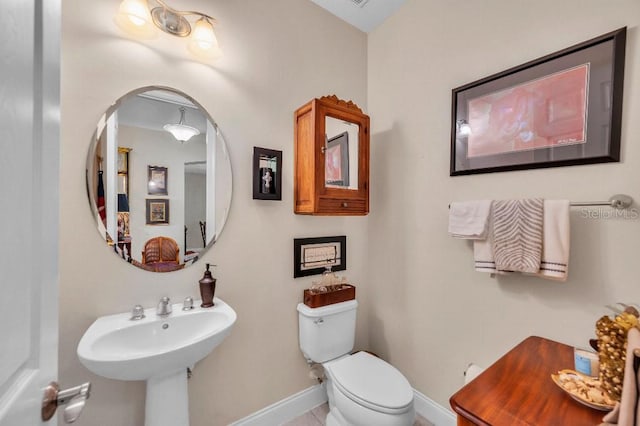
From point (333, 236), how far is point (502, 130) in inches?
47.1

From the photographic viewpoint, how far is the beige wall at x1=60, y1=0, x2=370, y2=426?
3.80 feet

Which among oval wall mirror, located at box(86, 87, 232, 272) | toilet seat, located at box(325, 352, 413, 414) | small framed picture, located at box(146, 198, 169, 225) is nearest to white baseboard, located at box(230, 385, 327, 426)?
toilet seat, located at box(325, 352, 413, 414)

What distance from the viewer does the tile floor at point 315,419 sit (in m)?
1.71

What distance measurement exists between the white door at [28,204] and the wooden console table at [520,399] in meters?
0.97

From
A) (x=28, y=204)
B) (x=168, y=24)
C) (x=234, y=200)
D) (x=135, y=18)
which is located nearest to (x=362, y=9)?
(x=168, y=24)

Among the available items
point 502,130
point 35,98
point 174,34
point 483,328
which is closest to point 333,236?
point 483,328

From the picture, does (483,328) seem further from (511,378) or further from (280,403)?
(280,403)

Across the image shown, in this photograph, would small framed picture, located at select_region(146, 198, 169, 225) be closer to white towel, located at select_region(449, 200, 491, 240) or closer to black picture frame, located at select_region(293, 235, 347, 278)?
black picture frame, located at select_region(293, 235, 347, 278)

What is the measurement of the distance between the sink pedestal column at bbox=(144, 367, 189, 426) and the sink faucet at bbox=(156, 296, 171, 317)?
261 mm

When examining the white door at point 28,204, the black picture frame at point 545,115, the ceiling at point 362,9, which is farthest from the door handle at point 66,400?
the ceiling at point 362,9

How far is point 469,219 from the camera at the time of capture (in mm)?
1426

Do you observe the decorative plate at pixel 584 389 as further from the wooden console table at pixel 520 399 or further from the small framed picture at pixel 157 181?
the small framed picture at pixel 157 181

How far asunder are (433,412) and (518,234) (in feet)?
4.11

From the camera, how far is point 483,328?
1.48 m
